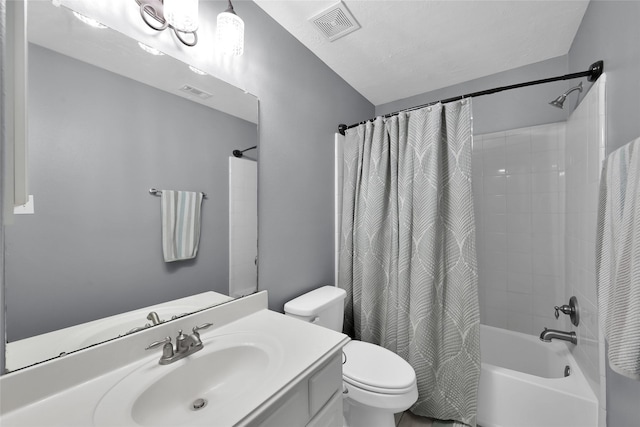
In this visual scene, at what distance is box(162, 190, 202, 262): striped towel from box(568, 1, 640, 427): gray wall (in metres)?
1.66

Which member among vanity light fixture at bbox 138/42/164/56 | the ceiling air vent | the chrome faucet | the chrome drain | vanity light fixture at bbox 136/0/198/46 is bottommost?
the chrome drain

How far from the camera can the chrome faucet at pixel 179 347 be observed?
2.73 feet

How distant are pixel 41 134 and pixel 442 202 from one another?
1.75 meters

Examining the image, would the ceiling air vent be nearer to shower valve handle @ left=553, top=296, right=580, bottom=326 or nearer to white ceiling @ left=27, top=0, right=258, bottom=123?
white ceiling @ left=27, top=0, right=258, bottom=123

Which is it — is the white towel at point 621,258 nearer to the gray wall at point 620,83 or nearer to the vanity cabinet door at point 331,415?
the gray wall at point 620,83

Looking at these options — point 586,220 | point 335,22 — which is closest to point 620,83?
point 586,220

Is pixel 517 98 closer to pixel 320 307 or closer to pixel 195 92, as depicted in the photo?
pixel 320 307

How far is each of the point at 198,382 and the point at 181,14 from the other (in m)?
1.32

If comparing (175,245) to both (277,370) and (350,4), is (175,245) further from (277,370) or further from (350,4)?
(350,4)

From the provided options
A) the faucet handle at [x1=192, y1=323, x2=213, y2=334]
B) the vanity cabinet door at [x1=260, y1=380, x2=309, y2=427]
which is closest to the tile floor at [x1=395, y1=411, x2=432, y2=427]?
the vanity cabinet door at [x1=260, y1=380, x2=309, y2=427]

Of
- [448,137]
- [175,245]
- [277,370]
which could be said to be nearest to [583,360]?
[448,137]

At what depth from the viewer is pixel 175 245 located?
1.01m

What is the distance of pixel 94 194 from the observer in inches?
31.2

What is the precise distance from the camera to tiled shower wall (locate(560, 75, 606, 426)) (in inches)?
45.1
